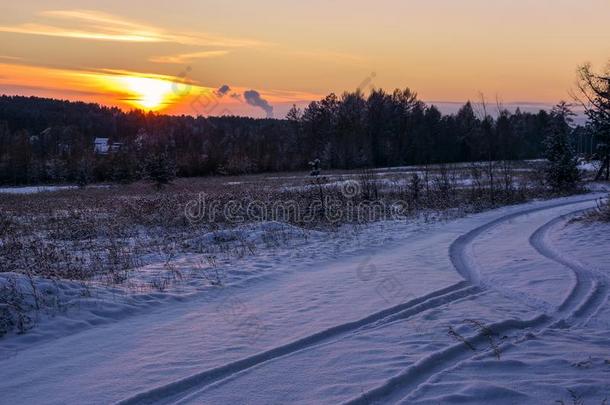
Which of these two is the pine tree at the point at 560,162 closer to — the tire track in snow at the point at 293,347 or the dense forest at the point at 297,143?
the dense forest at the point at 297,143

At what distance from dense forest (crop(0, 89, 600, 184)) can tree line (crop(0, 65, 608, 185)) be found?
161mm

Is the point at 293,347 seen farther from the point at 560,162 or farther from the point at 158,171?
the point at 158,171

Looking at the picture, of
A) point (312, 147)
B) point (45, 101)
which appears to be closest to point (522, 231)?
point (312, 147)

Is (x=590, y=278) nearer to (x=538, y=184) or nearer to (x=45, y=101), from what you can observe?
(x=538, y=184)

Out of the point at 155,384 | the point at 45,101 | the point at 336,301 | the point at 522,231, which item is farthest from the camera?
the point at 45,101

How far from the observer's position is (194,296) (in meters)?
8.78

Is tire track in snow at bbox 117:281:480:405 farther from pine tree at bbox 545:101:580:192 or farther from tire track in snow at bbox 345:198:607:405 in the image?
pine tree at bbox 545:101:580:192

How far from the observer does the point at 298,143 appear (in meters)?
92.7

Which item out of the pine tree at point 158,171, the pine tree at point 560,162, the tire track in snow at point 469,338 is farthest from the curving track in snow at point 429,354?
the pine tree at point 158,171

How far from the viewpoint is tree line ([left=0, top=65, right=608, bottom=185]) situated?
2446 inches

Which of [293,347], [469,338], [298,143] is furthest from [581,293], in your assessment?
[298,143]

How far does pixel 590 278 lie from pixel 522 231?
690 cm

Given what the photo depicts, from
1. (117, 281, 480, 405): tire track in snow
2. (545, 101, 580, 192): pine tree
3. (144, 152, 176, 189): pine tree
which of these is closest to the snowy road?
(117, 281, 480, 405): tire track in snow

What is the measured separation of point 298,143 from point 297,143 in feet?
1.38
